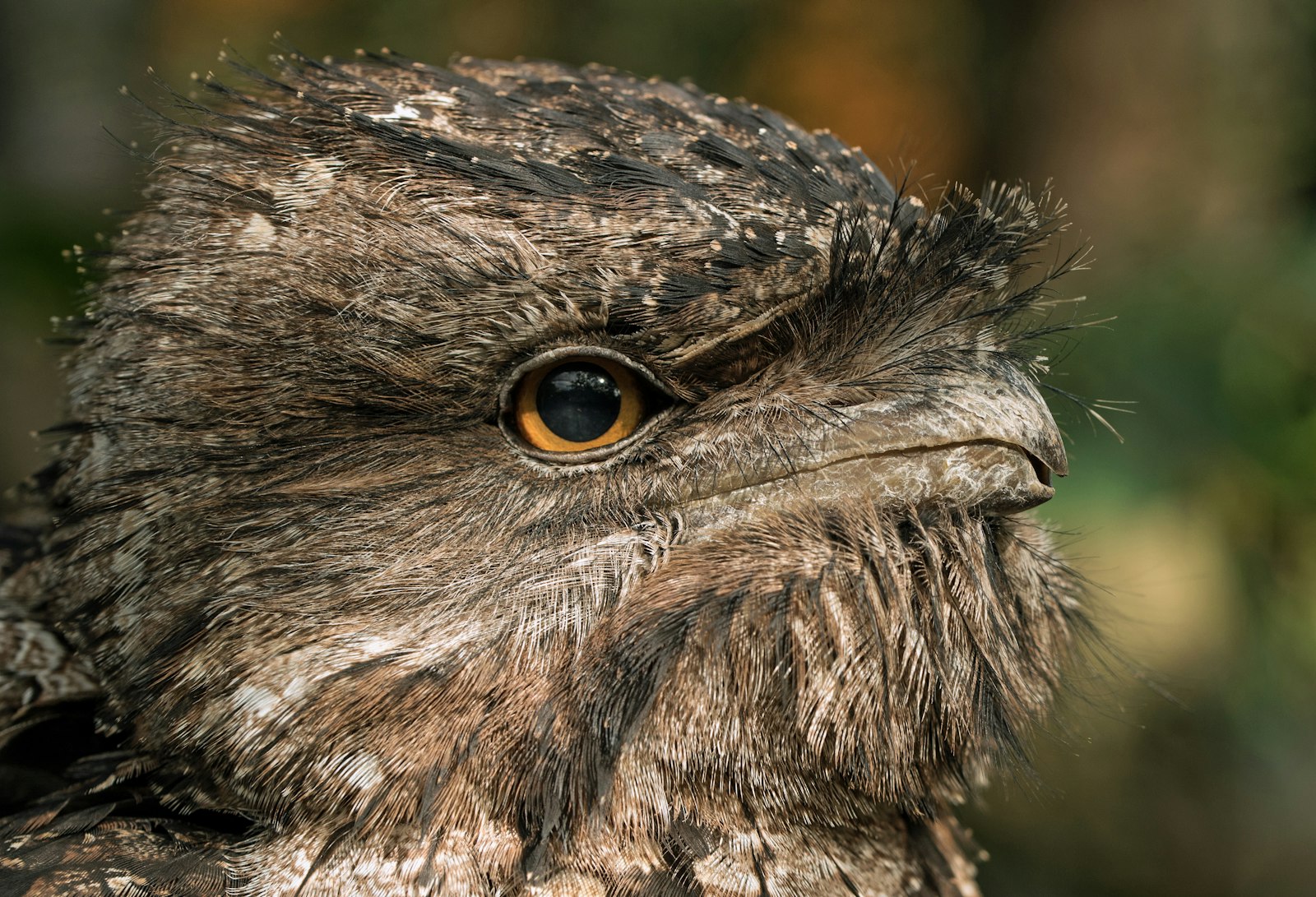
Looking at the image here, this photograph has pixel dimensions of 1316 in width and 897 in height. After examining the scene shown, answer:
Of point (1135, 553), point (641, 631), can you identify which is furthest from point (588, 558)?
point (1135, 553)

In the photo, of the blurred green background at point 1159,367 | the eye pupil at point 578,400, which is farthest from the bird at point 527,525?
the blurred green background at point 1159,367

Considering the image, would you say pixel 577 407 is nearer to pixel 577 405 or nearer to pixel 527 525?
pixel 577 405

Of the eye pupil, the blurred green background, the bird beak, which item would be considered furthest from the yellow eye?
the blurred green background

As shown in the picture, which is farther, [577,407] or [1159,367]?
[1159,367]

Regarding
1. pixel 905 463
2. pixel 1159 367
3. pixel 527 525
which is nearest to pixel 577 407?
pixel 527 525

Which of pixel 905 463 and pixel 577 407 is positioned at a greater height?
pixel 577 407

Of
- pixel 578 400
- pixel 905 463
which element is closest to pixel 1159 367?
pixel 905 463
